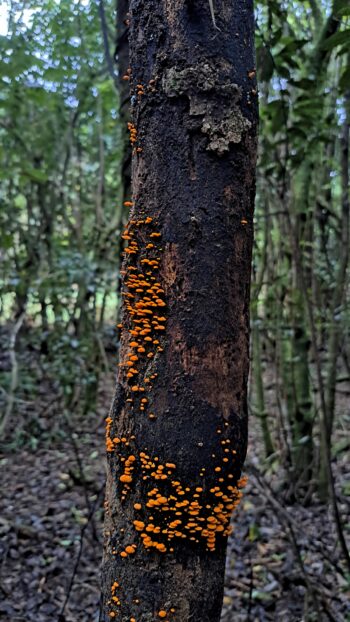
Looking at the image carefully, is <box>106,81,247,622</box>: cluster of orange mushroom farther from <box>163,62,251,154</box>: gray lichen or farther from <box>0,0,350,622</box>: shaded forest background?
<box>0,0,350,622</box>: shaded forest background

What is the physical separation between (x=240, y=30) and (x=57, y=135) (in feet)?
17.9

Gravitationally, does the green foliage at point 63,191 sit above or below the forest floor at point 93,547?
above

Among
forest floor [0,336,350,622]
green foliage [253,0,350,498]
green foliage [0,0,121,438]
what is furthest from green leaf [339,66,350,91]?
green foliage [0,0,121,438]

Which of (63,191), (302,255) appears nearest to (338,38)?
(302,255)

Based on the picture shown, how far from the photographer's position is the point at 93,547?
3283 mm

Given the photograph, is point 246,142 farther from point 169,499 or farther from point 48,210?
point 48,210

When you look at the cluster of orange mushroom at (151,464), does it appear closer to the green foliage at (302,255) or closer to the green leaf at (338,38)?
the green leaf at (338,38)

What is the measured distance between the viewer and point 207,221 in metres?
1.27

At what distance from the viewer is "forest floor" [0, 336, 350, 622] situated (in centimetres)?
278

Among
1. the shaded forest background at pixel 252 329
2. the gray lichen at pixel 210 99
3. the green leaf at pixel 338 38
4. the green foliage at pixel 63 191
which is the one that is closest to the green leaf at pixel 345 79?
the shaded forest background at pixel 252 329

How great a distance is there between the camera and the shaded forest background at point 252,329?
287cm

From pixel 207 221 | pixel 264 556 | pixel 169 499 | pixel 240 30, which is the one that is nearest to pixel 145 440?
pixel 169 499

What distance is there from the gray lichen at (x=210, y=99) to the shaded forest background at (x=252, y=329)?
0.81 m

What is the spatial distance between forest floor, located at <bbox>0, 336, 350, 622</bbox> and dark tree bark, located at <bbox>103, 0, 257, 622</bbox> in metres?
1.19
